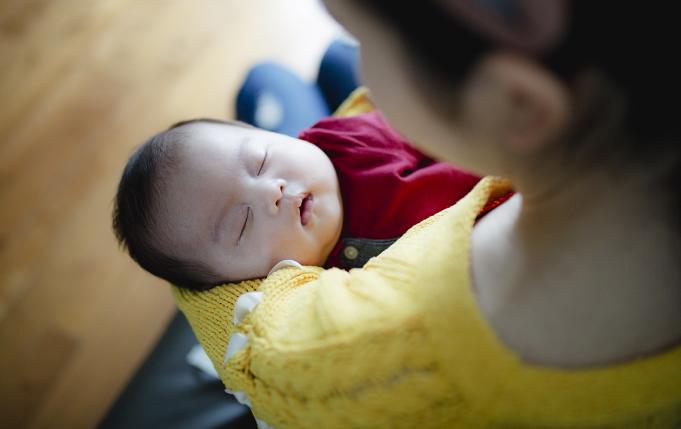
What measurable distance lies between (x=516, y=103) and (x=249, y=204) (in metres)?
0.54

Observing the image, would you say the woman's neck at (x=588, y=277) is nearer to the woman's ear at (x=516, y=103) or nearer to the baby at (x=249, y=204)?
the woman's ear at (x=516, y=103)

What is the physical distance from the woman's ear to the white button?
0.48 meters

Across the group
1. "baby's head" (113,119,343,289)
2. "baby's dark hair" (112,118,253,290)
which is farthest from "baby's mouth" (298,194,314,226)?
"baby's dark hair" (112,118,253,290)

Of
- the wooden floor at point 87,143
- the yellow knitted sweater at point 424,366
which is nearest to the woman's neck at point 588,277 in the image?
the yellow knitted sweater at point 424,366

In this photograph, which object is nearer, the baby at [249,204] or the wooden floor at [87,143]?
the baby at [249,204]

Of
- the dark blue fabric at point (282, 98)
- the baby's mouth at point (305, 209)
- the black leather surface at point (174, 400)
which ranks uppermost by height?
the dark blue fabric at point (282, 98)

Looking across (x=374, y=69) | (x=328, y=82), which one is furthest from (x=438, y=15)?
(x=328, y=82)

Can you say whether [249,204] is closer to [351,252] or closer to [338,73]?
[351,252]

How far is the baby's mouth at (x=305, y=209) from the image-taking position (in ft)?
2.69

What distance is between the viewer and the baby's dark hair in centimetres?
82

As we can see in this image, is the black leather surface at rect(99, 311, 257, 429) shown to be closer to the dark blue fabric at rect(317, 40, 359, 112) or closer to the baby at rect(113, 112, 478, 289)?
the baby at rect(113, 112, 478, 289)

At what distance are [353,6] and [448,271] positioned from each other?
232 mm

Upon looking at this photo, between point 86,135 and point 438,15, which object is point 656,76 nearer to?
point 438,15

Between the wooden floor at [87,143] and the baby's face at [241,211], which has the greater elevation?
the baby's face at [241,211]
